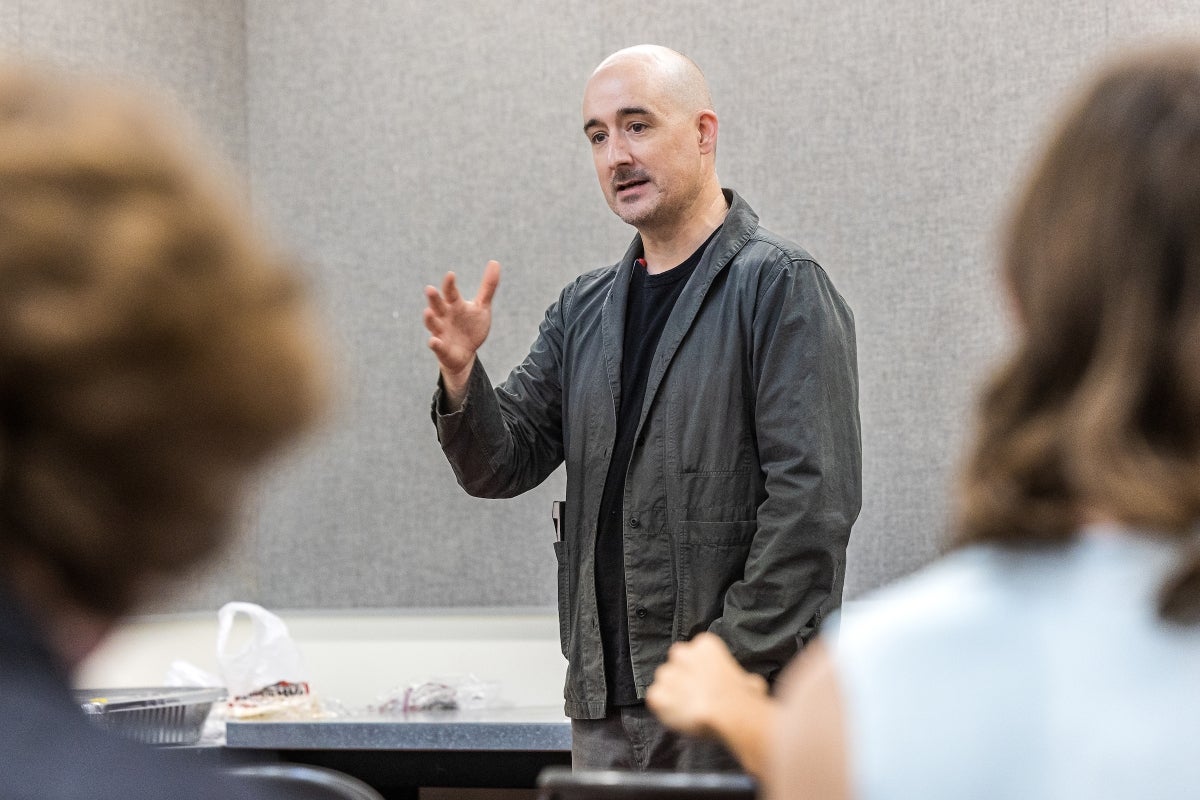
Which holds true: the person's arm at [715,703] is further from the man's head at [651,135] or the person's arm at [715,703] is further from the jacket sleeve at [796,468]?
the man's head at [651,135]

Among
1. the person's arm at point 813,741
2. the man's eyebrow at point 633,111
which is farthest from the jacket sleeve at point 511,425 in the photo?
the person's arm at point 813,741

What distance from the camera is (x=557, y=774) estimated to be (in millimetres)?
942

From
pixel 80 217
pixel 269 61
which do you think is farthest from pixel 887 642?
pixel 269 61

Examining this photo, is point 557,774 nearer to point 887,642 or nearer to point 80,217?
point 887,642

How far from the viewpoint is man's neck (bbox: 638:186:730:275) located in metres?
2.45

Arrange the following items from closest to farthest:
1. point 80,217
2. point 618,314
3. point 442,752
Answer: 1. point 80,217
2. point 618,314
3. point 442,752

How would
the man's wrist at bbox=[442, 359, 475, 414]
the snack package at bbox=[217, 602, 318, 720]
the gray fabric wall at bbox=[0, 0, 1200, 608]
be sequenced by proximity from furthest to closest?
1. the gray fabric wall at bbox=[0, 0, 1200, 608]
2. the snack package at bbox=[217, 602, 318, 720]
3. the man's wrist at bbox=[442, 359, 475, 414]

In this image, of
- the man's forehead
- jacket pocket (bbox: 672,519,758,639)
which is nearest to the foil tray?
jacket pocket (bbox: 672,519,758,639)

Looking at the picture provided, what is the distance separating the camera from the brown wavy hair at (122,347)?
0.60 m

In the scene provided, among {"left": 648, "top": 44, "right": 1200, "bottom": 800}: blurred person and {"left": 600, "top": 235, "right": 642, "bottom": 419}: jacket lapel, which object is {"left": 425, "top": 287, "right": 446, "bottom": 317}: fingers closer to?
{"left": 600, "top": 235, "right": 642, "bottom": 419}: jacket lapel

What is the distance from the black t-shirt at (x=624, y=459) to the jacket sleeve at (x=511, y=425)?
0.70ft

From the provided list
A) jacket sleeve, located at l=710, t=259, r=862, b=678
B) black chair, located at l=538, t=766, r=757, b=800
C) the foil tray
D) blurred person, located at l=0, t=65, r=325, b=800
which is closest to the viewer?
blurred person, located at l=0, t=65, r=325, b=800

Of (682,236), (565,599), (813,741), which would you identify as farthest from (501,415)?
(813,741)

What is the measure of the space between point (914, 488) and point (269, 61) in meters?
2.02
